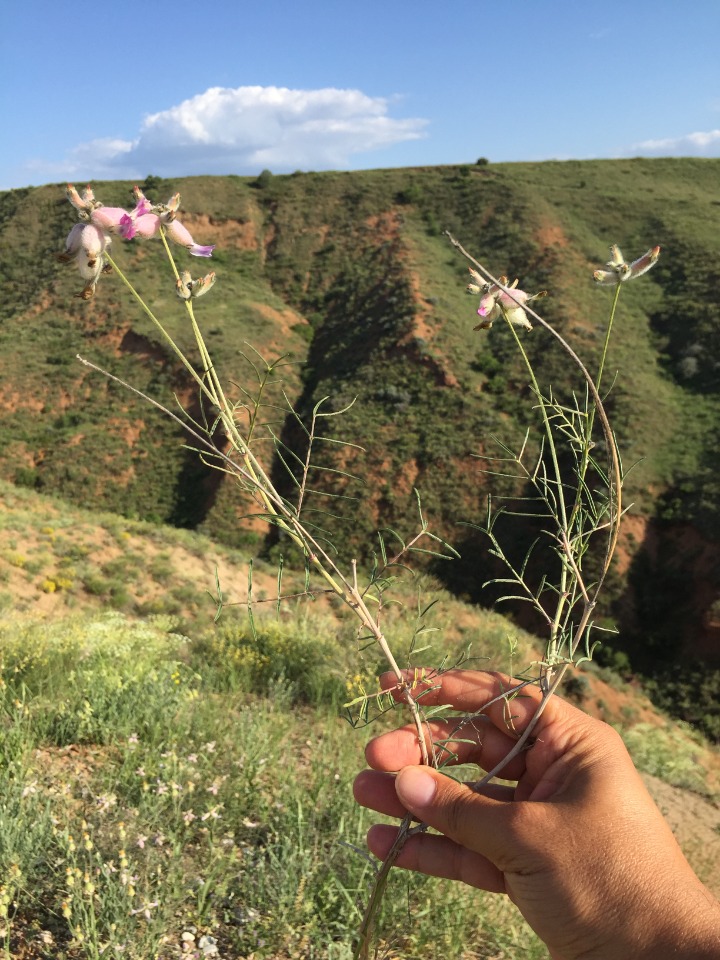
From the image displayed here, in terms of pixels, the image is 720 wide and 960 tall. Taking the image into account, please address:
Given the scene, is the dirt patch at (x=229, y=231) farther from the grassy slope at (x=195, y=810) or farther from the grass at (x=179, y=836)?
the grass at (x=179, y=836)

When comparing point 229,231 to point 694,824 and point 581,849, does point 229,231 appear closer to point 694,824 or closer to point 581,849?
point 694,824

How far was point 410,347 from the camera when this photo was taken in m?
26.9

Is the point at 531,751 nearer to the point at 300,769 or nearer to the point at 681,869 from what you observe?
the point at 681,869

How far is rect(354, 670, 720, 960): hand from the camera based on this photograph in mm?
1433

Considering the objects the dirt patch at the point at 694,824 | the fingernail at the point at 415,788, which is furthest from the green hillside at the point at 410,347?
the fingernail at the point at 415,788

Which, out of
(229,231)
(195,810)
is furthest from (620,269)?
(229,231)

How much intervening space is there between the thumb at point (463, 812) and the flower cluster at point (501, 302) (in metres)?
1.13

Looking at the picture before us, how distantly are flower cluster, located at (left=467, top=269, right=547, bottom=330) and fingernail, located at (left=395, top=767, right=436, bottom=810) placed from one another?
114 centimetres

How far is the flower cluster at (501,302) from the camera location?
1.37 meters

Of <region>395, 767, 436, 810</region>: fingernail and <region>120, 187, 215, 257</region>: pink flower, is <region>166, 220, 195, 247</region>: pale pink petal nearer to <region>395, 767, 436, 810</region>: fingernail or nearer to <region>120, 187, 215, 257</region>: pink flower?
<region>120, 187, 215, 257</region>: pink flower

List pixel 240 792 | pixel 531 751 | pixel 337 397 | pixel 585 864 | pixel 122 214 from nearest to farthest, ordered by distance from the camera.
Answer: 1. pixel 122 214
2. pixel 585 864
3. pixel 531 751
4. pixel 240 792
5. pixel 337 397

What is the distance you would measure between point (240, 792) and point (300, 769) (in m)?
0.78

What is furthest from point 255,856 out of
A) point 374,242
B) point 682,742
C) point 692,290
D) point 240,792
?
point 374,242

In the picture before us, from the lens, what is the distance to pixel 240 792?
328 cm
